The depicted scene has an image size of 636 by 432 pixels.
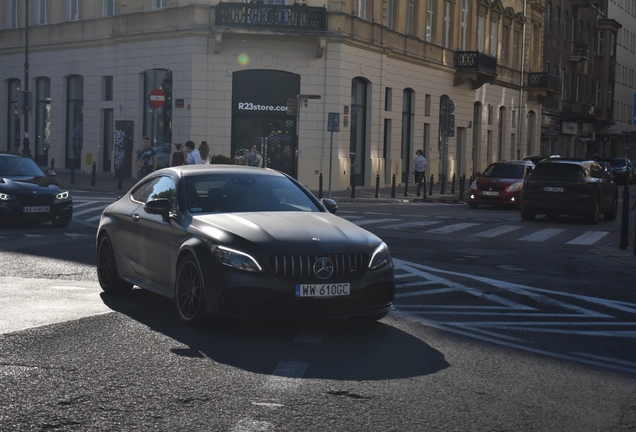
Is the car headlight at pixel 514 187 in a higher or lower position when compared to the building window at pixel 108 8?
lower

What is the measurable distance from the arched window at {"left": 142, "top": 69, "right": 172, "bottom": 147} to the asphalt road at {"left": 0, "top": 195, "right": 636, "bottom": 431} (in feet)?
79.3

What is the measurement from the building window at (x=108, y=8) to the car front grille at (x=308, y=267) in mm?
33195

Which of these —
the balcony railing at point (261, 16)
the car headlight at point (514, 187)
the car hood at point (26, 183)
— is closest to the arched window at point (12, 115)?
the balcony railing at point (261, 16)

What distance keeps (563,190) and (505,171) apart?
671 cm

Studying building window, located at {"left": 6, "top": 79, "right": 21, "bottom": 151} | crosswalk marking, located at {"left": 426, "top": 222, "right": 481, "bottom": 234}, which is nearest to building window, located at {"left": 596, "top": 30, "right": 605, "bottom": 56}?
building window, located at {"left": 6, "top": 79, "right": 21, "bottom": 151}

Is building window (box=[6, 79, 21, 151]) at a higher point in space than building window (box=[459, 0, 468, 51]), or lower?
lower

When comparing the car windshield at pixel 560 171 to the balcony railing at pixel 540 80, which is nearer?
the car windshield at pixel 560 171

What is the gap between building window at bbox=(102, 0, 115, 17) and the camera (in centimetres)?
3934

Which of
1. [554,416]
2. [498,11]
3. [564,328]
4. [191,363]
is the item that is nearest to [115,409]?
[191,363]

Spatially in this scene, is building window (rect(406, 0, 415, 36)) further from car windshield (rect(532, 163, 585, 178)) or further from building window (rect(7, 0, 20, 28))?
car windshield (rect(532, 163, 585, 178))

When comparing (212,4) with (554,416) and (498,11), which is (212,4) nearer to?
(498,11)

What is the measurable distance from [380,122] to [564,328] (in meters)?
31.1

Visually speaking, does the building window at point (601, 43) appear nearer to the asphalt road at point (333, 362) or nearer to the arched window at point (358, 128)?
the arched window at point (358, 128)

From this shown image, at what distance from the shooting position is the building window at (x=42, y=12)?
4303 centimetres
